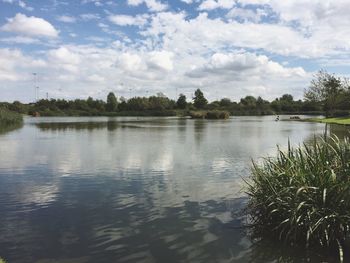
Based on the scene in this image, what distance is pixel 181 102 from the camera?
16475 cm

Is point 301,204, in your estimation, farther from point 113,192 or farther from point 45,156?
point 45,156

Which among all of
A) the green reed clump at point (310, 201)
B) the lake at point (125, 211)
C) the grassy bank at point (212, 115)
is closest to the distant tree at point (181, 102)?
the grassy bank at point (212, 115)

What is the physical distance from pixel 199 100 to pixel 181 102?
27.0 ft

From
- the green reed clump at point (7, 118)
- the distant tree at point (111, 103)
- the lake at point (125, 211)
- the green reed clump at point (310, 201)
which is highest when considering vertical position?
the distant tree at point (111, 103)

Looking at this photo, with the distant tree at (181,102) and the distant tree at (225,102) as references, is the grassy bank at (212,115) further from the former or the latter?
the distant tree at (225,102)

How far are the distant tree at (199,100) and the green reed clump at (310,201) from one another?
150 metres

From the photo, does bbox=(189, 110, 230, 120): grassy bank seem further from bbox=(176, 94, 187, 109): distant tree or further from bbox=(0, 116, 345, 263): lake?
bbox=(0, 116, 345, 263): lake

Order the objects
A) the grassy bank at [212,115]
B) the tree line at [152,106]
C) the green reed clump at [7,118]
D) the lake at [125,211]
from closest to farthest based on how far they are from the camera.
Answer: the lake at [125,211] < the green reed clump at [7,118] < the grassy bank at [212,115] < the tree line at [152,106]

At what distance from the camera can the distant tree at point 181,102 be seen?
6462 inches

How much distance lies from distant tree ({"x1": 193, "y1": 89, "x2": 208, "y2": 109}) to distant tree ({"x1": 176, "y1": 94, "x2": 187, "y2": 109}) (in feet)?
14.2

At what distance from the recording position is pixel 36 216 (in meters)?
11.9

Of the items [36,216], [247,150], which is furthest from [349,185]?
[247,150]

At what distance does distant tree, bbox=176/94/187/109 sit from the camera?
164 meters

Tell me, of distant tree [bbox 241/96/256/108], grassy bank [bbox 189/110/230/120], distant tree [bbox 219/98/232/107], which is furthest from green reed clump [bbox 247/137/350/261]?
distant tree [bbox 241/96/256/108]
